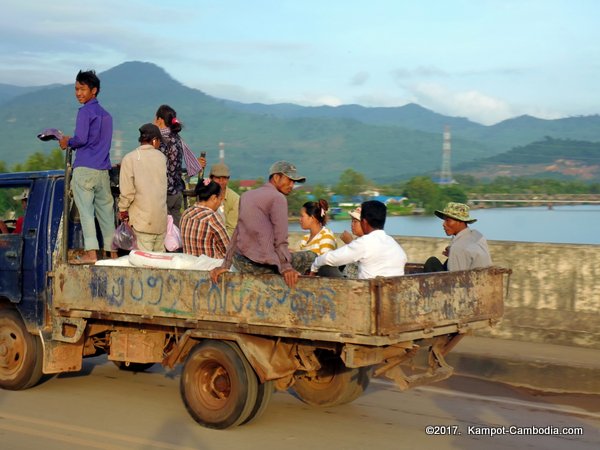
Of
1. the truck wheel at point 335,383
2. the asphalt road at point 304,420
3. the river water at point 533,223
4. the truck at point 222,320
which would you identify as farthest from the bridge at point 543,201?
the truck at point 222,320

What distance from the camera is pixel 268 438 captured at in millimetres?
5922

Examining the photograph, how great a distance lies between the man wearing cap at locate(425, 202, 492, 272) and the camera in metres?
6.55

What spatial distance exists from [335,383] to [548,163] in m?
112

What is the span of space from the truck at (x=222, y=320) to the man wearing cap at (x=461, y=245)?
0.25m

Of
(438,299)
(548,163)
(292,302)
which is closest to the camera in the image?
(292,302)

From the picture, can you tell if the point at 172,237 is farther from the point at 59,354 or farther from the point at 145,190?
the point at 59,354

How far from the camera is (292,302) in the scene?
5.49 m

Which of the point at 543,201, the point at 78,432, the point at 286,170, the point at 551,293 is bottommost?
the point at 78,432

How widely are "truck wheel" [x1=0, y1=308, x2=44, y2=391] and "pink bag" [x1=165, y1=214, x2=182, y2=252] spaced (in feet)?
4.57

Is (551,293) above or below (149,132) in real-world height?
below

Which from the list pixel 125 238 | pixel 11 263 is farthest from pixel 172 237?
pixel 11 263

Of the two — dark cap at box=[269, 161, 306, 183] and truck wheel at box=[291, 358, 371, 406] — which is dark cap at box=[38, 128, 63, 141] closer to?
dark cap at box=[269, 161, 306, 183]

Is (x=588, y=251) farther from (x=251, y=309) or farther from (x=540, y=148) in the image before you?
(x=540, y=148)

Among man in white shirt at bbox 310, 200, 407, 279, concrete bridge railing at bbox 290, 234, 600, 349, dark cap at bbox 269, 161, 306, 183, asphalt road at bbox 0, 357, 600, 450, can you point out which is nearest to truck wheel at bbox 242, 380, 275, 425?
asphalt road at bbox 0, 357, 600, 450
